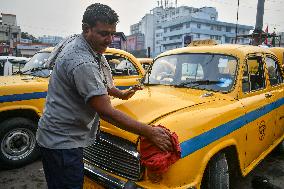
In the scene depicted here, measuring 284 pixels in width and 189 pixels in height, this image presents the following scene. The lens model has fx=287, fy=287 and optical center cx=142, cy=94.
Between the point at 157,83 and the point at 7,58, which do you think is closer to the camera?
the point at 157,83

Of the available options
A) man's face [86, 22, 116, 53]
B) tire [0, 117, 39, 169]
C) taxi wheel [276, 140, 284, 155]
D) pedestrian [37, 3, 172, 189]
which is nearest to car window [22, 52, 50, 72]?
tire [0, 117, 39, 169]

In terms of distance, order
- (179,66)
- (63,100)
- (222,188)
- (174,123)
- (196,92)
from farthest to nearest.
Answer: (179,66)
(196,92)
(222,188)
(174,123)
(63,100)

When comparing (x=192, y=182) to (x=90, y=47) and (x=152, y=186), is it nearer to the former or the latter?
(x=152, y=186)

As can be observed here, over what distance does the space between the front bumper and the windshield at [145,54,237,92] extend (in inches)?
66.0

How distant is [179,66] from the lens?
4207 millimetres

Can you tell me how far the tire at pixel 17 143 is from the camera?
16.4 ft

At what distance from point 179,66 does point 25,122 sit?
296 cm

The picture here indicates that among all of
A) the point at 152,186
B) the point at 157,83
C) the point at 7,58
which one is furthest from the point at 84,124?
the point at 7,58

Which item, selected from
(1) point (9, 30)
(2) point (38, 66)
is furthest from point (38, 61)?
(1) point (9, 30)

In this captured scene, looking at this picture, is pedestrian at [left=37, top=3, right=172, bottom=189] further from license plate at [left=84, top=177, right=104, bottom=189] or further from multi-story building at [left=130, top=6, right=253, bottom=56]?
multi-story building at [left=130, top=6, right=253, bottom=56]

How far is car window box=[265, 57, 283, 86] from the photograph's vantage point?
4670 millimetres

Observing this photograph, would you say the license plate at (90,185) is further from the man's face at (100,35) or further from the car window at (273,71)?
the car window at (273,71)

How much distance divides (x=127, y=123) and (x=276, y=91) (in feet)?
11.3

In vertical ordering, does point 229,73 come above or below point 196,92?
above
